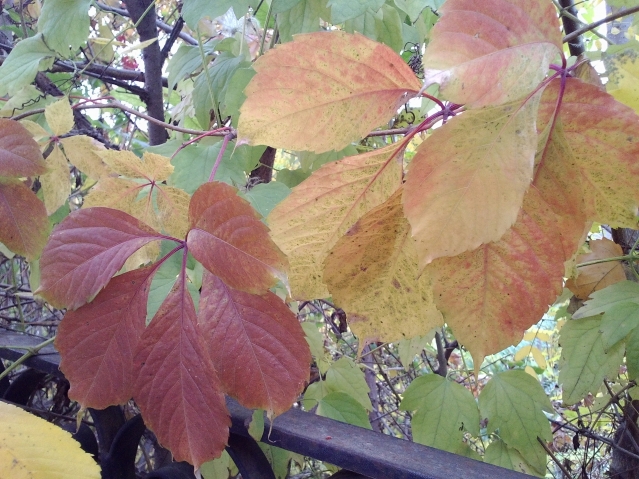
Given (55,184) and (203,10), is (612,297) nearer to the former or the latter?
(203,10)

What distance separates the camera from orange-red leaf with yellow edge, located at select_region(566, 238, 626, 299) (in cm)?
74

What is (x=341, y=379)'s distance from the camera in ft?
3.00

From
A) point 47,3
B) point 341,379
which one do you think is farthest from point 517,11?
point 47,3

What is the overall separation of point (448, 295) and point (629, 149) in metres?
0.13

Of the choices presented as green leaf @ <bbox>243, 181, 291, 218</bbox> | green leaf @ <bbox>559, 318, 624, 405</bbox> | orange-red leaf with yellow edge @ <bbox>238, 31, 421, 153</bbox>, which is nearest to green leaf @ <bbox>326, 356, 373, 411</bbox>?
green leaf @ <bbox>559, 318, 624, 405</bbox>

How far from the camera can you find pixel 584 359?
2.37 feet

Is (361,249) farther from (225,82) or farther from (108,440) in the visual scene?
(108,440)

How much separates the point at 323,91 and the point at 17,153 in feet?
1.18

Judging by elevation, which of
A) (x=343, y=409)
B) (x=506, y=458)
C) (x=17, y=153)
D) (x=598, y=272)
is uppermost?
(x=17, y=153)

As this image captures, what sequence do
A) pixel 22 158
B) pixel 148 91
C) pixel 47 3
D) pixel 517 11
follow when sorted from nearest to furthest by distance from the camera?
pixel 517 11 → pixel 22 158 → pixel 47 3 → pixel 148 91

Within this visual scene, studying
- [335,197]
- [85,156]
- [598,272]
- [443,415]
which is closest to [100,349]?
[335,197]

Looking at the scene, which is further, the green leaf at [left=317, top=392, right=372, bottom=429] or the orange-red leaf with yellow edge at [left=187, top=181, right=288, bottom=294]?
the green leaf at [left=317, top=392, right=372, bottom=429]

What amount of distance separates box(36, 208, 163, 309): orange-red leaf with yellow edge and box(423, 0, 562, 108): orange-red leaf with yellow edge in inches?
10.2

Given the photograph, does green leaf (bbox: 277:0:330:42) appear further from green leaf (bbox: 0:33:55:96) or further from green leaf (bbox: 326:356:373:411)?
green leaf (bbox: 326:356:373:411)
